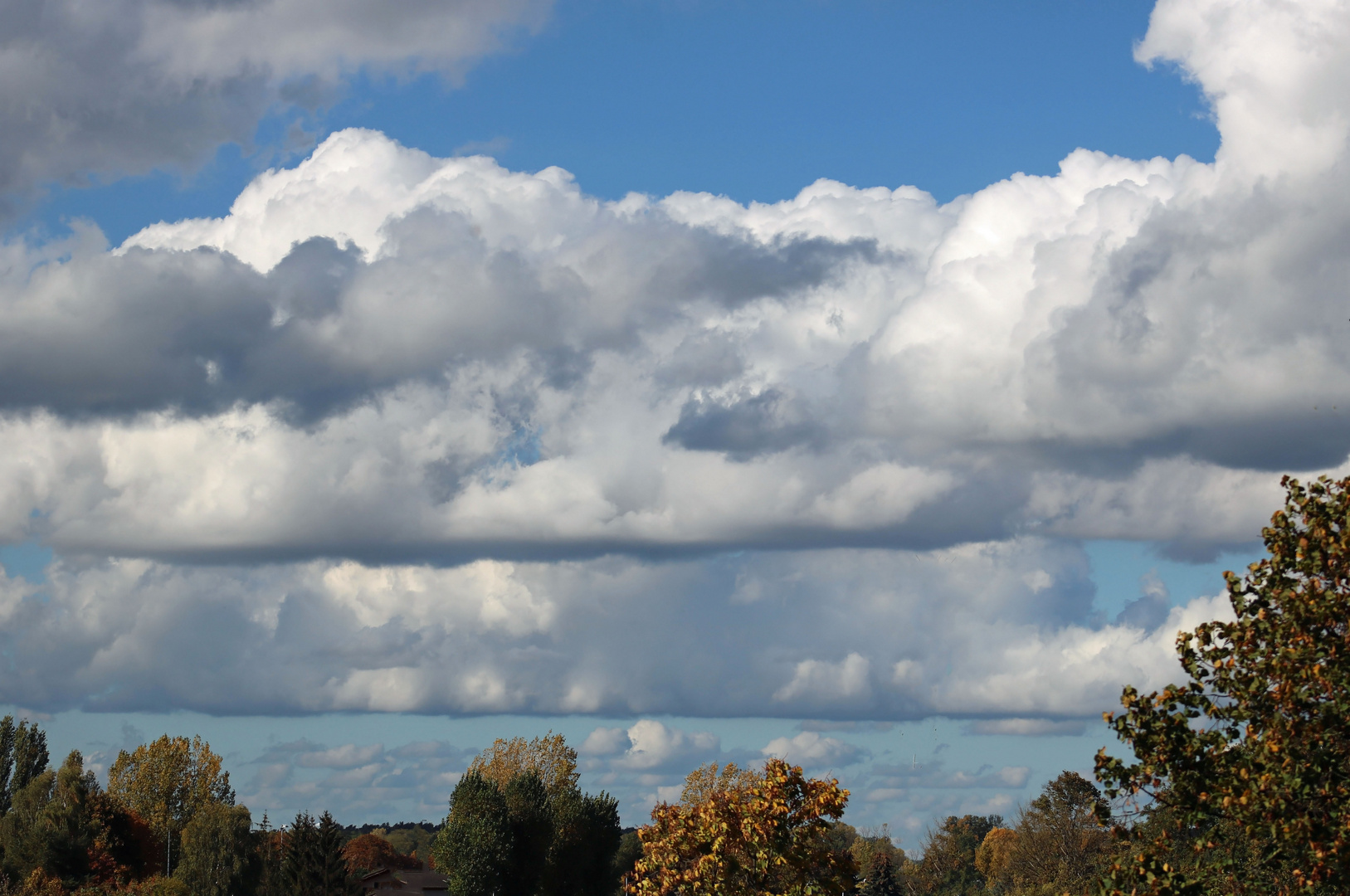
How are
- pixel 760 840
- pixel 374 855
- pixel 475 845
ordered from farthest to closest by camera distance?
pixel 374 855 < pixel 475 845 < pixel 760 840

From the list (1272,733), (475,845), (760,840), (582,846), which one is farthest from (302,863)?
(1272,733)

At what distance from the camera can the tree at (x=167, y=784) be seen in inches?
5153

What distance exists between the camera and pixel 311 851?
80312 millimetres

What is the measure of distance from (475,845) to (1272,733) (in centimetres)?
8808

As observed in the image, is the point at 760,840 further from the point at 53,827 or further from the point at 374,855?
the point at 374,855

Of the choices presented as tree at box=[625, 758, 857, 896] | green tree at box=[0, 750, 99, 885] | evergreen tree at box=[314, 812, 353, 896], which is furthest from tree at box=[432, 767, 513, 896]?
tree at box=[625, 758, 857, 896]

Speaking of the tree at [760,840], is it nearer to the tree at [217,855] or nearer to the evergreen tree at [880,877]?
the tree at [217,855]

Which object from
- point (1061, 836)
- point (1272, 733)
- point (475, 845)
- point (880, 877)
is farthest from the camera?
point (880, 877)

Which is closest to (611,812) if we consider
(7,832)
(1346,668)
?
(7,832)

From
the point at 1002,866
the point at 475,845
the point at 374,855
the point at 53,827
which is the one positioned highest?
the point at 53,827

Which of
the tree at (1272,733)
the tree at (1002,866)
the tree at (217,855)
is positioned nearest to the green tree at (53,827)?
the tree at (217,855)

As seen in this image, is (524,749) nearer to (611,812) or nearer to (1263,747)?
(611,812)

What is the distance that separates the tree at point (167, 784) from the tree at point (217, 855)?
2193cm

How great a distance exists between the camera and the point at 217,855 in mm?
106250
